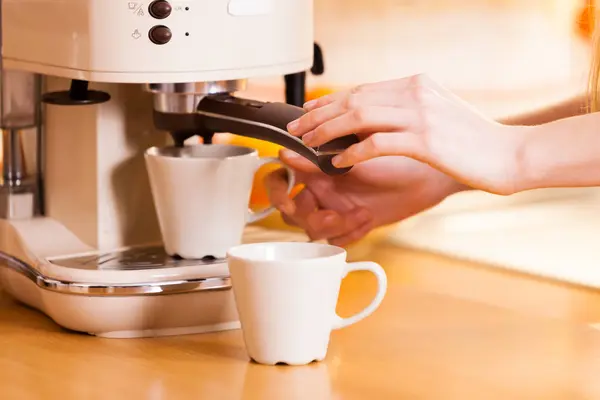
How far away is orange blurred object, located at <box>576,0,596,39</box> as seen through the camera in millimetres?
1168

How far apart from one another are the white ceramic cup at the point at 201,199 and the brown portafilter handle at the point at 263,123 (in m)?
0.03

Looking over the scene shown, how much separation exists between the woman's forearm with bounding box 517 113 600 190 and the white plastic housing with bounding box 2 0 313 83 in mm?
196

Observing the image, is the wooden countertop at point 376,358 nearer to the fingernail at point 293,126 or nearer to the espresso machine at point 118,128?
the espresso machine at point 118,128

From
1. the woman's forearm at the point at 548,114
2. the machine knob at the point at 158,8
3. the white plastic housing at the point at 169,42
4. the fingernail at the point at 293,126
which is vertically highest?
the machine knob at the point at 158,8

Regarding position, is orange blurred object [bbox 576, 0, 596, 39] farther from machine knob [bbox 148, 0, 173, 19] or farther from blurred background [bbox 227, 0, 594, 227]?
machine knob [bbox 148, 0, 173, 19]

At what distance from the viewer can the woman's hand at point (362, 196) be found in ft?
3.29

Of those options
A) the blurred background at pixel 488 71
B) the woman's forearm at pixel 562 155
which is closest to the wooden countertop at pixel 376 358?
the woman's forearm at pixel 562 155

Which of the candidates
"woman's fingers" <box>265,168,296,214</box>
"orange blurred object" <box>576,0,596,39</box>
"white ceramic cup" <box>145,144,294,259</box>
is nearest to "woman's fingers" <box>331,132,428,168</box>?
"white ceramic cup" <box>145,144,294,259</box>

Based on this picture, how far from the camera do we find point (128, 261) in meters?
0.84

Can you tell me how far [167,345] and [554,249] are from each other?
53 cm

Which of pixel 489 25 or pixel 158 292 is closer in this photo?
pixel 158 292

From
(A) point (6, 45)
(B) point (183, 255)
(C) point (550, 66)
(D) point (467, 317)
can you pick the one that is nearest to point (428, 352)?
(D) point (467, 317)

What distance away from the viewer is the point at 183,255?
84 centimetres

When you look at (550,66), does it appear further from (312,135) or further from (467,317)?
(312,135)
